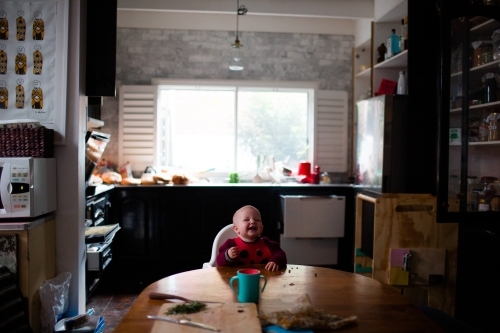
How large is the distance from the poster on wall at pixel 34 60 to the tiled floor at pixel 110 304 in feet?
4.86

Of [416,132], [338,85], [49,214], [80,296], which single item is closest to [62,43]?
[49,214]

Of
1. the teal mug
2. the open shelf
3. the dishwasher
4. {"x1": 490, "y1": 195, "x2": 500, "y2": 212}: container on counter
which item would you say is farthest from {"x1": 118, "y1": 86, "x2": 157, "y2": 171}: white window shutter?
the teal mug

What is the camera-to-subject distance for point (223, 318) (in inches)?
47.8

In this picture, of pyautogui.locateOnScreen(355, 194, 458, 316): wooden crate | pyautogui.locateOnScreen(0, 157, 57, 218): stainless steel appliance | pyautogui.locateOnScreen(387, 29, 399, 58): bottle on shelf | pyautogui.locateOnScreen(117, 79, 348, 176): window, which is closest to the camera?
pyautogui.locateOnScreen(0, 157, 57, 218): stainless steel appliance

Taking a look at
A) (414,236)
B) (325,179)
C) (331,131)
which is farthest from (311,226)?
(414,236)

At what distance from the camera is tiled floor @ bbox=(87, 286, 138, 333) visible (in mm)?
3106

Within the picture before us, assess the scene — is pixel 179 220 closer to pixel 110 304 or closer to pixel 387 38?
pixel 110 304

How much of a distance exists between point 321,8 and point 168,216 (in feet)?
8.70

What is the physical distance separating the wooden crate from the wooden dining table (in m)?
1.25

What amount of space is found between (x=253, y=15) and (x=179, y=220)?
2.47 metres

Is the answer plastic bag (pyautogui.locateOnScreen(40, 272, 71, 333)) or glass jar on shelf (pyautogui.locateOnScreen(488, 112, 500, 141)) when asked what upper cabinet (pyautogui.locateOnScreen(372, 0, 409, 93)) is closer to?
glass jar on shelf (pyautogui.locateOnScreen(488, 112, 500, 141))

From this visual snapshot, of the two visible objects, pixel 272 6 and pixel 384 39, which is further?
pixel 272 6

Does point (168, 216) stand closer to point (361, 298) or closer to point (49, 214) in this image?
point (49, 214)

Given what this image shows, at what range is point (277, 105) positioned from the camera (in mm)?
5125
